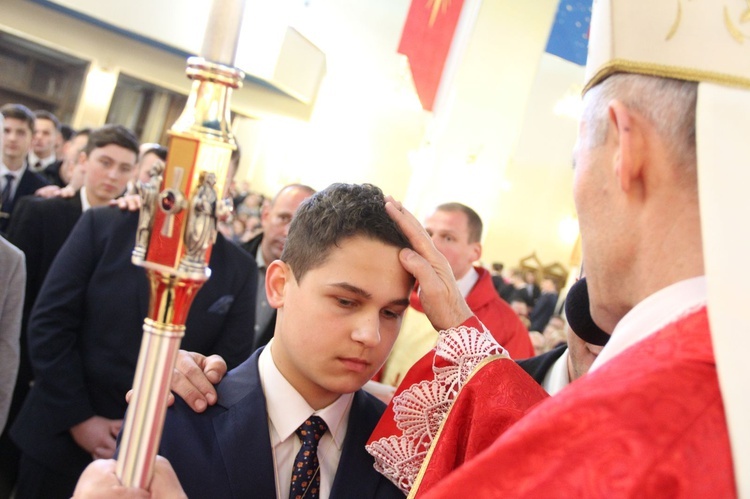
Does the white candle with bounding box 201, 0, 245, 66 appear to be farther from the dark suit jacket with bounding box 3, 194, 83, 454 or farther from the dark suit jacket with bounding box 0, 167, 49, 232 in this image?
the dark suit jacket with bounding box 0, 167, 49, 232

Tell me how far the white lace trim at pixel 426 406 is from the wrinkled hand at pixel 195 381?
0.35m

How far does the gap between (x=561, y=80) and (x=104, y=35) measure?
9205mm

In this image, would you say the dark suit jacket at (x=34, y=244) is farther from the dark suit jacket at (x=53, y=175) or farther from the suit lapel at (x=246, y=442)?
the dark suit jacket at (x=53, y=175)

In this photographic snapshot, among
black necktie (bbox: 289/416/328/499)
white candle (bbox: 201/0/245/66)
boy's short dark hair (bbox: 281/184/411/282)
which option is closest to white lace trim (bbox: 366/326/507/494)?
black necktie (bbox: 289/416/328/499)

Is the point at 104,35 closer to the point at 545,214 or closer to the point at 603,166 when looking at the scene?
the point at 545,214

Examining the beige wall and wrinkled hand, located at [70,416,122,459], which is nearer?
wrinkled hand, located at [70,416,122,459]

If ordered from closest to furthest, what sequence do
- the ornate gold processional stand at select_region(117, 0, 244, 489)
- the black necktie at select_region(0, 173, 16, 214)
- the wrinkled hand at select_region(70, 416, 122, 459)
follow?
the ornate gold processional stand at select_region(117, 0, 244, 489) → the wrinkled hand at select_region(70, 416, 122, 459) → the black necktie at select_region(0, 173, 16, 214)

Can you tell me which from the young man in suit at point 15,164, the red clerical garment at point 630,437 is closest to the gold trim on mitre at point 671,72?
the red clerical garment at point 630,437

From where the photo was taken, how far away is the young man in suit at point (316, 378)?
1498 millimetres

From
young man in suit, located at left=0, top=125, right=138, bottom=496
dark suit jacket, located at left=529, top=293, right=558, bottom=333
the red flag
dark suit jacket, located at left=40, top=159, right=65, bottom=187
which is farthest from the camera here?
dark suit jacket, located at left=529, top=293, right=558, bottom=333

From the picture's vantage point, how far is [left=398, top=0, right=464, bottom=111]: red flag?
6961 millimetres

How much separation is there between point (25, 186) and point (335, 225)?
4316 mm

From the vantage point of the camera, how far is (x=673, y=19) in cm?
107

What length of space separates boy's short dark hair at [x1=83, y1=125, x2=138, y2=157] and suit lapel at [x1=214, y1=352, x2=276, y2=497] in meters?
2.92
